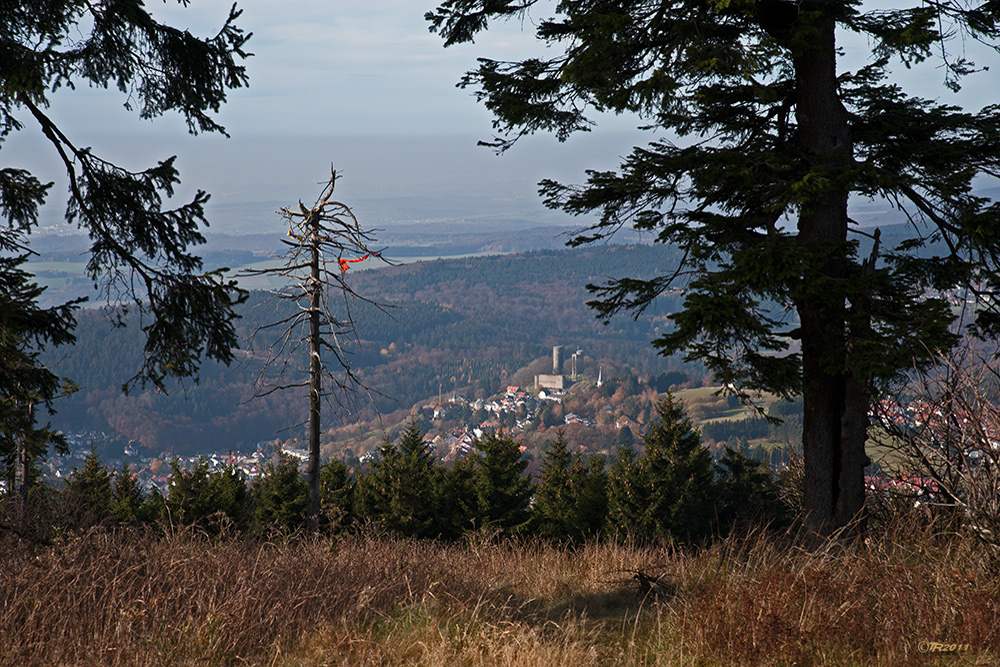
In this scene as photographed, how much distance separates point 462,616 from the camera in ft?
12.2

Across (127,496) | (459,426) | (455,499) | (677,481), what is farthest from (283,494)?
(459,426)

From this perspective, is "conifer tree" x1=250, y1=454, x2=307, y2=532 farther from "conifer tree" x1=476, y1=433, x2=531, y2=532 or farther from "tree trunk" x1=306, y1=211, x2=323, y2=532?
"tree trunk" x1=306, y1=211, x2=323, y2=532

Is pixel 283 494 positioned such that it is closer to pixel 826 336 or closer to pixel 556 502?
pixel 556 502

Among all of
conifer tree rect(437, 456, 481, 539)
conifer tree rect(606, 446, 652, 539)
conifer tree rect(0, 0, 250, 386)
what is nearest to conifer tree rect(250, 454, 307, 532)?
conifer tree rect(437, 456, 481, 539)

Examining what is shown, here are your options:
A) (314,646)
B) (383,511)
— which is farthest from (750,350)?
(383,511)

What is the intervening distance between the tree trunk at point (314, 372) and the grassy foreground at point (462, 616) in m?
5.45

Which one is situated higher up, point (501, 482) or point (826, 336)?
point (826, 336)

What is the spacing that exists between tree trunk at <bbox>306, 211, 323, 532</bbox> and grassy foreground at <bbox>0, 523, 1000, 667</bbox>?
17.9 feet

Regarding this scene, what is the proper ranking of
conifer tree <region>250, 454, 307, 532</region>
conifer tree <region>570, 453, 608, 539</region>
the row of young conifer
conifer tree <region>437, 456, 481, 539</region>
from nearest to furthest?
conifer tree <region>250, 454, 307, 532</region> < the row of young conifer < conifer tree <region>570, 453, 608, 539</region> < conifer tree <region>437, 456, 481, 539</region>

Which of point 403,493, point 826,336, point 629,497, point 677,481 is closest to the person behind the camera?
point 826,336

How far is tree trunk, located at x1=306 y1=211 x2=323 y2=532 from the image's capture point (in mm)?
9812

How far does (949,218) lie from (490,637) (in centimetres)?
627

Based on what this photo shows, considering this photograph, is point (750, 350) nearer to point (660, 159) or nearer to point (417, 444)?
point (660, 159)

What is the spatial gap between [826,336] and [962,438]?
218 centimetres
